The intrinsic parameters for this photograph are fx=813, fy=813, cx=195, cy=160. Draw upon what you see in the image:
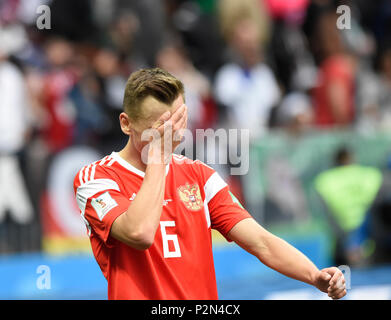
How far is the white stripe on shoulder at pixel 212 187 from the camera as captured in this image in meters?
3.85

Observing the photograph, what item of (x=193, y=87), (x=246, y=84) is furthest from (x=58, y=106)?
(x=246, y=84)

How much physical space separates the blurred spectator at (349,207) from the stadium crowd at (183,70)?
2.85ft

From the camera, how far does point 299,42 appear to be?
1273 centimetres

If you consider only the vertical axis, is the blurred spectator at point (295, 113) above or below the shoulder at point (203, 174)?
above

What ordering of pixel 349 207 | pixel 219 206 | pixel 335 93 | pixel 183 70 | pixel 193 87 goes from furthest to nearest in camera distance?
pixel 335 93, pixel 183 70, pixel 193 87, pixel 349 207, pixel 219 206

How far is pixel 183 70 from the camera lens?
1080 centimetres

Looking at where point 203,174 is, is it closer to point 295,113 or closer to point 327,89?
point 295,113

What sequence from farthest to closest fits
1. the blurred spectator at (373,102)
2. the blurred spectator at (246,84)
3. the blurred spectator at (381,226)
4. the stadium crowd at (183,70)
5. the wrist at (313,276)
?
the blurred spectator at (373,102) → the blurred spectator at (246,84) → the blurred spectator at (381,226) → the stadium crowd at (183,70) → the wrist at (313,276)

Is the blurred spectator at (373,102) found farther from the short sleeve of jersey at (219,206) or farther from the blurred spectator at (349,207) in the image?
the short sleeve of jersey at (219,206)

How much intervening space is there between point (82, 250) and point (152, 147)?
5861mm

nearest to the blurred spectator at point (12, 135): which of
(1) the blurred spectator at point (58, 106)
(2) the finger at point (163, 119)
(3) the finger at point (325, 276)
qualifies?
(1) the blurred spectator at point (58, 106)

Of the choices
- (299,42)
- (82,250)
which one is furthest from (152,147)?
(299,42)

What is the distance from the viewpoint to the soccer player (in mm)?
3477

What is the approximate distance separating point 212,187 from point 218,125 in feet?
21.6
